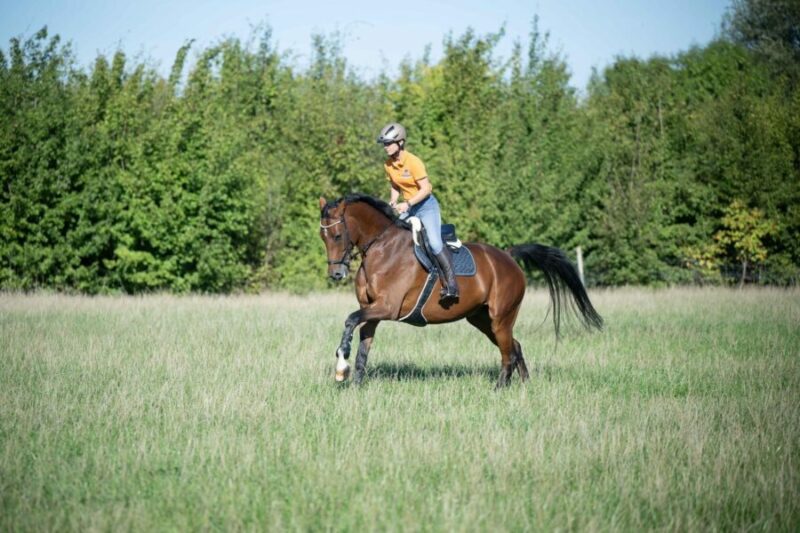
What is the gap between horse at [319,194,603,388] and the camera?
384 inches

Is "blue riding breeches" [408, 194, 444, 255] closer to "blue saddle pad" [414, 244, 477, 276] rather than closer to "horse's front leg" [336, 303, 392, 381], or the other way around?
"blue saddle pad" [414, 244, 477, 276]

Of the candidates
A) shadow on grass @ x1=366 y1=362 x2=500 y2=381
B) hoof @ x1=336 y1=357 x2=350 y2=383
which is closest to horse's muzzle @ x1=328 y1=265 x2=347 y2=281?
hoof @ x1=336 y1=357 x2=350 y2=383

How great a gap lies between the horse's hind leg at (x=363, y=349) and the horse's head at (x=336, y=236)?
98 centimetres

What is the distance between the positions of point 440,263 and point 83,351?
583cm

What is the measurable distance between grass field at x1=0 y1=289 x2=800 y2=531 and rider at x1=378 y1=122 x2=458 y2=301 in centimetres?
143

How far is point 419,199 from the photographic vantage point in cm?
986

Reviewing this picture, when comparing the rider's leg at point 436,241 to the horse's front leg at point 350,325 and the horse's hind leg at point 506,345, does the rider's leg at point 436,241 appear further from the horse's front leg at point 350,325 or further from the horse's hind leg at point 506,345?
the horse's hind leg at point 506,345

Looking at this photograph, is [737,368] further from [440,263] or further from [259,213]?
[259,213]

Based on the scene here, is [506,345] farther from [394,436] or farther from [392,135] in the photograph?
[394,436]

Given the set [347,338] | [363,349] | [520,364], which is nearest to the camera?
[347,338]

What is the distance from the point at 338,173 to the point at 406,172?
20.1 m

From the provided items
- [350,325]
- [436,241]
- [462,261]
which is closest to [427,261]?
[436,241]

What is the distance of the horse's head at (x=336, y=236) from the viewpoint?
9.69 meters

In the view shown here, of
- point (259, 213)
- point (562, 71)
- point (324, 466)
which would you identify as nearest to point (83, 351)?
point (324, 466)
